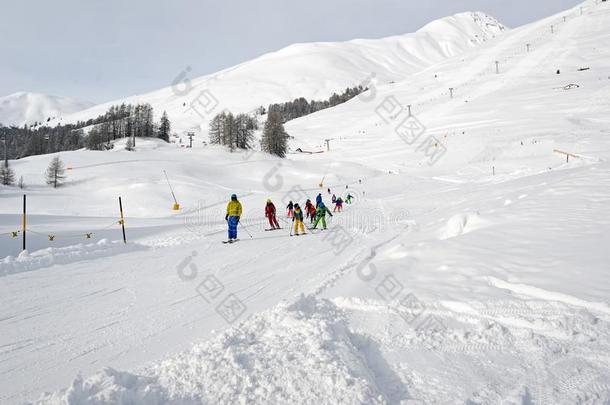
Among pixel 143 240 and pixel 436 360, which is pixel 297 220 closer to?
pixel 143 240

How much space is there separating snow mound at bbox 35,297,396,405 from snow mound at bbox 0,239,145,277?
703cm

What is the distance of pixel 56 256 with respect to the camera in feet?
30.9

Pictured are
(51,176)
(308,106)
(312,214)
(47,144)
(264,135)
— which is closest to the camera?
(312,214)

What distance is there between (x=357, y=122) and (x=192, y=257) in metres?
90.0

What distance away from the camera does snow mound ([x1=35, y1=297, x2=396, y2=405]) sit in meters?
3.08

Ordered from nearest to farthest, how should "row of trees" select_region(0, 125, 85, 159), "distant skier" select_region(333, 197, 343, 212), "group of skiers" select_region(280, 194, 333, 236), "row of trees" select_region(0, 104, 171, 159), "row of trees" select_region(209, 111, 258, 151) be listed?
"group of skiers" select_region(280, 194, 333, 236) < "distant skier" select_region(333, 197, 343, 212) < "row of trees" select_region(209, 111, 258, 151) < "row of trees" select_region(0, 104, 171, 159) < "row of trees" select_region(0, 125, 85, 159)

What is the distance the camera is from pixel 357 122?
95312 millimetres

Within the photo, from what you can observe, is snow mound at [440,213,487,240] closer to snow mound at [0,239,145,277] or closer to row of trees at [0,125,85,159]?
snow mound at [0,239,145,277]

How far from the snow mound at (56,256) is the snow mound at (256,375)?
703 centimetres

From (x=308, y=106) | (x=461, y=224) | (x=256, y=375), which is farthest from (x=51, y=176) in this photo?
(x=308, y=106)

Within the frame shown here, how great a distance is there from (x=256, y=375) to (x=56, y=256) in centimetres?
866

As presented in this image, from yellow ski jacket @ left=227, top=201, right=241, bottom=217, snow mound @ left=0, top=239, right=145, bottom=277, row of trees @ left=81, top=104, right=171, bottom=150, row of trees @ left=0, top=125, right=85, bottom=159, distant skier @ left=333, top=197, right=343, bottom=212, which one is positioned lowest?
snow mound @ left=0, top=239, right=145, bottom=277

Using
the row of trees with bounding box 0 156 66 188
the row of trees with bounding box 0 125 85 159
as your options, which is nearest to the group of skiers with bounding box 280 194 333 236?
the row of trees with bounding box 0 156 66 188

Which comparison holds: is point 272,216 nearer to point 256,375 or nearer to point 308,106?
point 256,375
